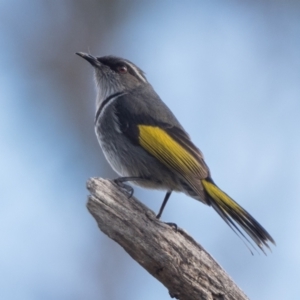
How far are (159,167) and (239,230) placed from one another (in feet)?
2.92

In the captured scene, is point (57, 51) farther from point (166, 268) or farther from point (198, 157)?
point (166, 268)

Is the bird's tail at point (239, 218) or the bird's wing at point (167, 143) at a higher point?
the bird's wing at point (167, 143)

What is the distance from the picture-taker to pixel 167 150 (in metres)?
6.18

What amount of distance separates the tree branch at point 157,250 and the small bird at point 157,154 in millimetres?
380

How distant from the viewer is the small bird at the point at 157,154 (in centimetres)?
577

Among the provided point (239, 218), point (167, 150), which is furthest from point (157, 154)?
point (239, 218)

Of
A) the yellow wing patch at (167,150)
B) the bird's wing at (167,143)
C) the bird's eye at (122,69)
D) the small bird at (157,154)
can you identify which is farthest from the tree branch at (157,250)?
the bird's eye at (122,69)

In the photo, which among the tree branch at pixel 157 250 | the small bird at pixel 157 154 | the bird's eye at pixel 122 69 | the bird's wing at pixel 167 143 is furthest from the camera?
the bird's eye at pixel 122 69

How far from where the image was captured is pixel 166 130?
6.44 m

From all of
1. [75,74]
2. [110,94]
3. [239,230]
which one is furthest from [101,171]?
[239,230]

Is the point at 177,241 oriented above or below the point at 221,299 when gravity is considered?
above

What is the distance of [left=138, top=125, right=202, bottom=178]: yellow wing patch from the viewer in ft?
19.9

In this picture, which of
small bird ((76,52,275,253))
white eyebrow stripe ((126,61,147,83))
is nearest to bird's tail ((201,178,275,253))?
small bird ((76,52,275,253))

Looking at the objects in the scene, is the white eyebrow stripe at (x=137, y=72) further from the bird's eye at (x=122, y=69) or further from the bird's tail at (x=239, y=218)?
the bird's tail at (x=239, y=218)
